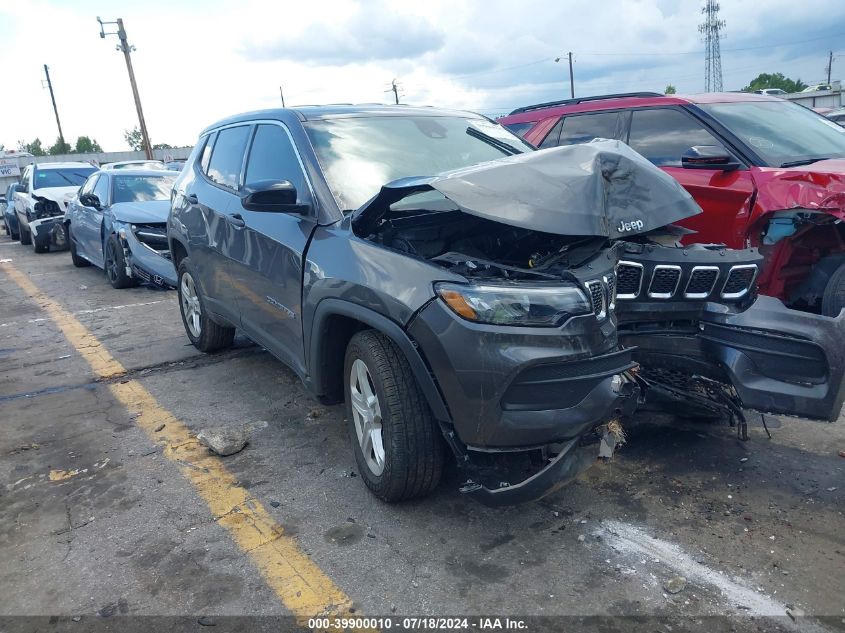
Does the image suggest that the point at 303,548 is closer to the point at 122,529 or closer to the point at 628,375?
the point at 122,529

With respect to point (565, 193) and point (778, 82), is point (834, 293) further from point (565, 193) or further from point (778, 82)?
point (778, 82)

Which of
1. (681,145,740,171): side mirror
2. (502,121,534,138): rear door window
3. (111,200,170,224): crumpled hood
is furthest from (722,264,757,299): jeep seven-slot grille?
(111,200,170,224): crumpled hood

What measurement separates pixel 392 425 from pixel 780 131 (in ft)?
13.3

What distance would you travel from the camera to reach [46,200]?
580 inches

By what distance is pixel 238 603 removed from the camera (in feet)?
8.93

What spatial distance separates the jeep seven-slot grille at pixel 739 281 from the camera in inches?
136

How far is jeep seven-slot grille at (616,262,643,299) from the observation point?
137 inches

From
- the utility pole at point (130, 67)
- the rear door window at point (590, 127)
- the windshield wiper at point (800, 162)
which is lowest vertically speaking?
the windshield wiper at point (800, 162)

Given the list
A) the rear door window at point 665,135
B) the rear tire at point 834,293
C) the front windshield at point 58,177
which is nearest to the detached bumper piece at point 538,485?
the rear tire at point 834,293

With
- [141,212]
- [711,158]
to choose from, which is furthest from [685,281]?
[141,212]

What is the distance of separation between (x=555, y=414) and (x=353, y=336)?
1111 mm

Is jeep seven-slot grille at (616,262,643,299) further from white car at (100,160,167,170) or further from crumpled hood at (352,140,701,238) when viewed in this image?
white car at (100,160,167,170)

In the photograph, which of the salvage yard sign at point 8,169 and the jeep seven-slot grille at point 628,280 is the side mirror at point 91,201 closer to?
the jeep seven-slot grille at point 628,280

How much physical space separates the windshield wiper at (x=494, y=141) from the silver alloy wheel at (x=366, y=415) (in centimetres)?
191
